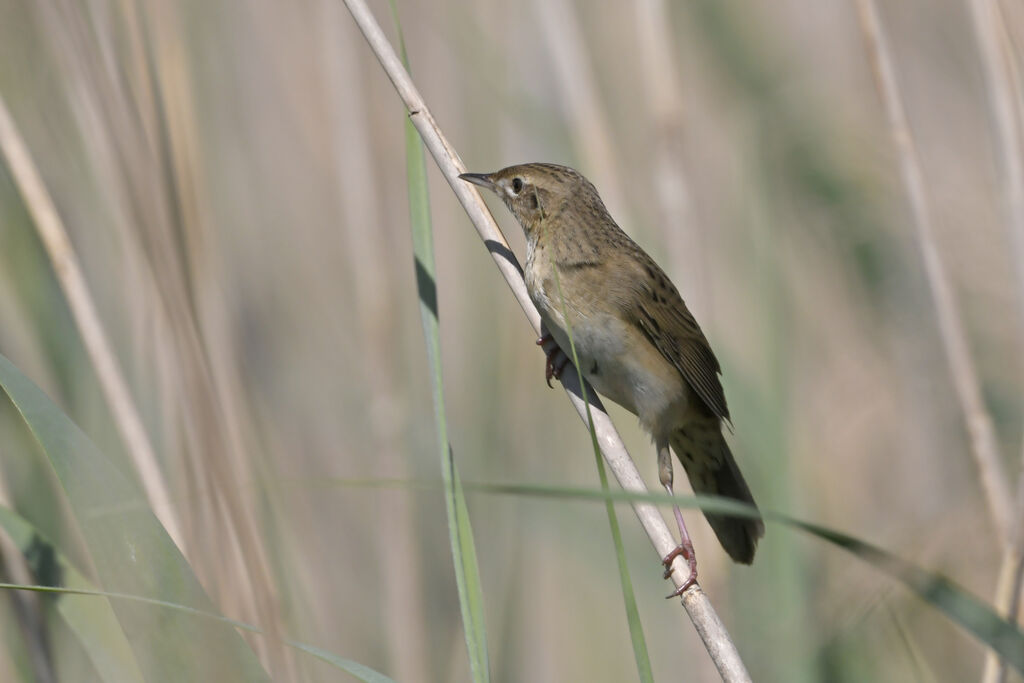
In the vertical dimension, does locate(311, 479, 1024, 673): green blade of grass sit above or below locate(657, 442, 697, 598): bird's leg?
below

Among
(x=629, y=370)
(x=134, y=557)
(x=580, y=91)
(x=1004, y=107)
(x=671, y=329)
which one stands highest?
(x=580, y=91)

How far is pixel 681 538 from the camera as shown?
2.65 metres

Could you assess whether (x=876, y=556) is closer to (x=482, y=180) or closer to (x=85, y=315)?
(x=482, y=180)

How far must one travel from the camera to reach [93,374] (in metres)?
2.48

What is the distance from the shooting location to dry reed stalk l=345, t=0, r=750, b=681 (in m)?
1.73

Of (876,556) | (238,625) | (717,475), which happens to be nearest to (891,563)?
(876,556)

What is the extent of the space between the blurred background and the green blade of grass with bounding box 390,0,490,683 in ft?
1.41

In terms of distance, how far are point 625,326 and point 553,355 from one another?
20cm

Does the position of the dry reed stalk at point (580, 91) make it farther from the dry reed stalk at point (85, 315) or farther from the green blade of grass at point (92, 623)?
the green blade of grass at point (92, 623)

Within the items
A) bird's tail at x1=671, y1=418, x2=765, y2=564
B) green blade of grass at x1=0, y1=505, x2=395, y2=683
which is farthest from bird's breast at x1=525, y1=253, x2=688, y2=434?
green blade of grass at x1=0, y1=505, x2=395, y2=683

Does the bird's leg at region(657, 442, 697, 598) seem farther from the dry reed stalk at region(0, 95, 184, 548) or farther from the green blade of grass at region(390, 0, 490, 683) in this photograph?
the dry reed stalk at region(0, 95, 184, 548)

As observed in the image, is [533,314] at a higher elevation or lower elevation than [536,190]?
lower

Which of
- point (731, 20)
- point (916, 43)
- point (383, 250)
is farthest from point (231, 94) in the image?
→ point (916, 43)

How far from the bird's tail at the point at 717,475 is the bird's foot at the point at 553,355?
17.6 inches
